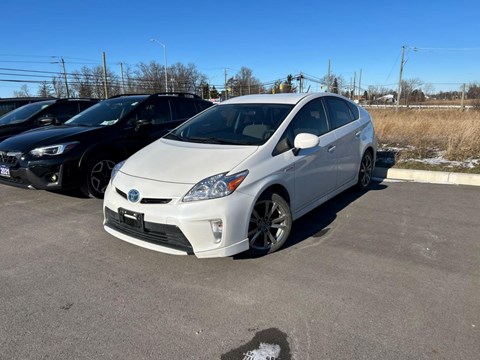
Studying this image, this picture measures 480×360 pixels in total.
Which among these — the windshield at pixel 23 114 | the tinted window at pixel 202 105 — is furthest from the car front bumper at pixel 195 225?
the windshield at pixel 23 114

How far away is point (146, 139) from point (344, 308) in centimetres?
453

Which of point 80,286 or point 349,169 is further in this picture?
point 349,169

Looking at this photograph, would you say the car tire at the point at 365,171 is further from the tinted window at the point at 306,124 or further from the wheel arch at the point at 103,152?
the wheel arch at the point at 103,152

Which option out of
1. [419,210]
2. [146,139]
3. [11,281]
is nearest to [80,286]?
[11,281]

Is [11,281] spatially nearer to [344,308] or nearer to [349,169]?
[344,308]

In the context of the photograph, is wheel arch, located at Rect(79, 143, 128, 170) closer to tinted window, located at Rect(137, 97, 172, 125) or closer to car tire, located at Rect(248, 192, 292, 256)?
tinted window, located at Rect(137, 97, 172, 125)

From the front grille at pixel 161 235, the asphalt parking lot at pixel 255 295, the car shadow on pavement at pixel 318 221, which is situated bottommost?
the asphalt parking lot at pixel 255 295

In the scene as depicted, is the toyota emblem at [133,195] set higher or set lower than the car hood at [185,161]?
lower

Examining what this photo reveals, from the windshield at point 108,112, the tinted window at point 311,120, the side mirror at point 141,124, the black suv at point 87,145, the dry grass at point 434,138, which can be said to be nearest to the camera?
the tinted window at point 311,120

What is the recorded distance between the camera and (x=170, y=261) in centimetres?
359

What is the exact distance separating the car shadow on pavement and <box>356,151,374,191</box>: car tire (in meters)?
0.12

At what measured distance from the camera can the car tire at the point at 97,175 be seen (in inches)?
213

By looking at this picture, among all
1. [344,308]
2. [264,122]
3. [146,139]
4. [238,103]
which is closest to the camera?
[344,308]

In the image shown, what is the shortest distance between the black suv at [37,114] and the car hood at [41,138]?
109 inches
